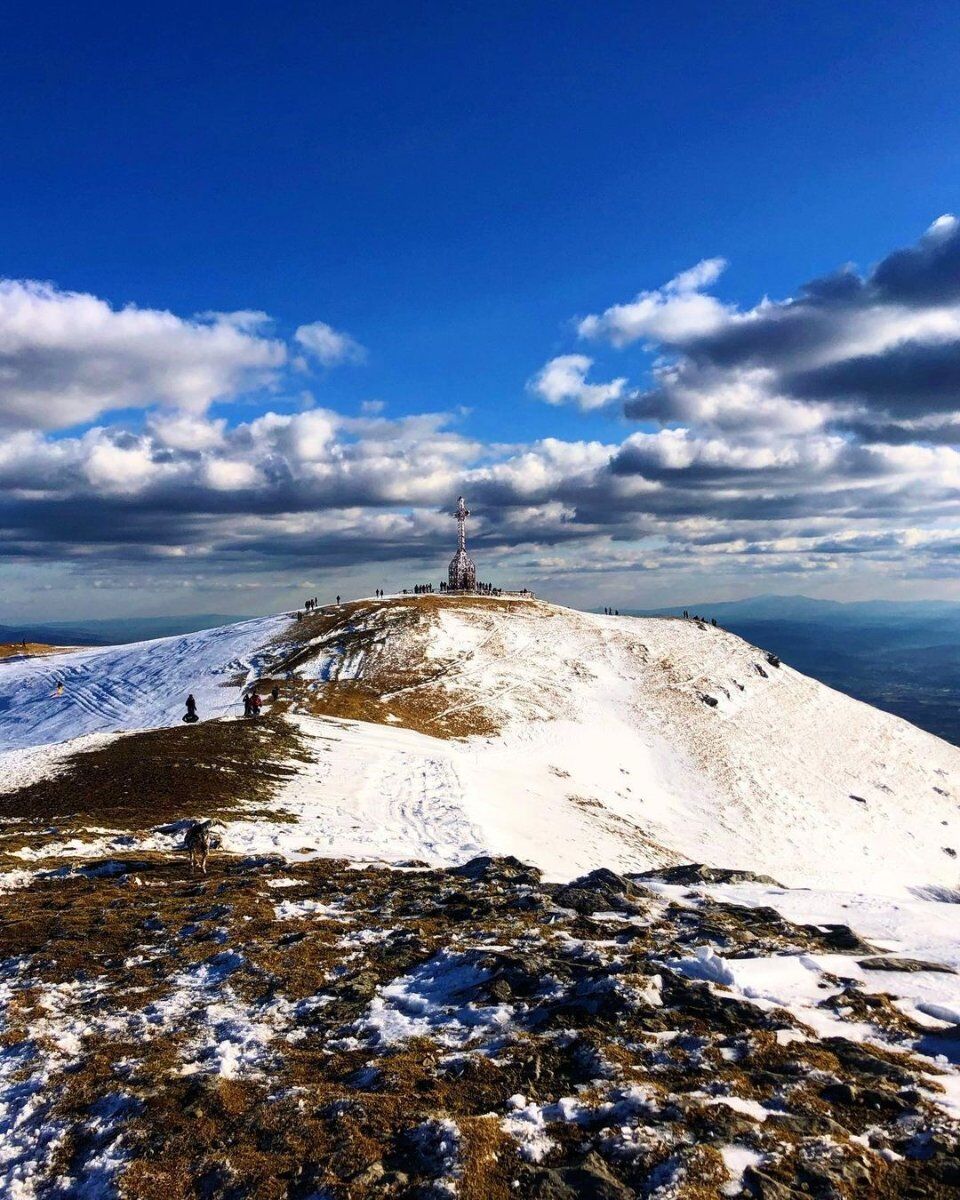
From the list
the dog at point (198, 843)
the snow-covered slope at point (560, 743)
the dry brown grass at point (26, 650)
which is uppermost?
the dry brown grass at point (26, 650)

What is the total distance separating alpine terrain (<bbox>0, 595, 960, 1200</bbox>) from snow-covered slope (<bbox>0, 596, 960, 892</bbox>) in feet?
1.73

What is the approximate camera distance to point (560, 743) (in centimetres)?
5238

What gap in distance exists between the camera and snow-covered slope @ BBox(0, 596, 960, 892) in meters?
30.3

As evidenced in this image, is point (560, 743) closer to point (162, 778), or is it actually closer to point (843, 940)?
point (162, 778)

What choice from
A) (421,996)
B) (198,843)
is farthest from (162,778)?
(421,996)

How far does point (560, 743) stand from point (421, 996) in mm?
41854

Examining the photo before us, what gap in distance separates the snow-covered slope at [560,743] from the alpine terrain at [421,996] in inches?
20.8

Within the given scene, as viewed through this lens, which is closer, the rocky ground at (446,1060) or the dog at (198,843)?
the rocky ground at (446,1060)

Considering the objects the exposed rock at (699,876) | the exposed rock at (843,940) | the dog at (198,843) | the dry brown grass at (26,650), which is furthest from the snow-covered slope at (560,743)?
the dry brown grass at (26,650)

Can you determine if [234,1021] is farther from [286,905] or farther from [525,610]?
[525,610]

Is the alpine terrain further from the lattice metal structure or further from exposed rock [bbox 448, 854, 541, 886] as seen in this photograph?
the lattice metal structure

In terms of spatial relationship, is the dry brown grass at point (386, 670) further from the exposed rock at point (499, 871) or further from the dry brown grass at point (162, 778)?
the exposed rock at point (499, 871)

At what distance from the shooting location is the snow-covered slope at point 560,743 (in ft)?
99.4

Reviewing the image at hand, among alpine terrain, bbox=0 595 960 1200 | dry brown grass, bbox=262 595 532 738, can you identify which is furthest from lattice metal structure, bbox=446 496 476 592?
alpine terrain, bbox=0 595 960 1200
